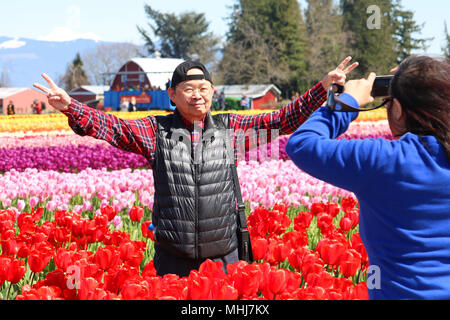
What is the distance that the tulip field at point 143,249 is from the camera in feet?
6.73

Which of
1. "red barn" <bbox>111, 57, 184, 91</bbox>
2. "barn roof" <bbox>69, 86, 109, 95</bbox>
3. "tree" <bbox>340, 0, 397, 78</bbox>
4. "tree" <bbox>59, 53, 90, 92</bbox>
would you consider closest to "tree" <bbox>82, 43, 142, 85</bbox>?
"tree" <bbox>59, 53, 90, 92</bbox>

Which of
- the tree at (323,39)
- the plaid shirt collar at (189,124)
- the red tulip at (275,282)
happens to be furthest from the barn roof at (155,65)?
the red tulip at (275,282)

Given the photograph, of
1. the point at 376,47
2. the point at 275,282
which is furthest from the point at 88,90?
the point at 275,282

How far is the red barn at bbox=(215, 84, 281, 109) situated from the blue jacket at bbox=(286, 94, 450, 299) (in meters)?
50.0

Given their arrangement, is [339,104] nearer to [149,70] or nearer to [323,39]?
[149,70]

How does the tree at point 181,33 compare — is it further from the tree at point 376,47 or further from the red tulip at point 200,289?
the red tulip at point 200,289

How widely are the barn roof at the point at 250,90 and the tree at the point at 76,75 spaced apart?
107 ft

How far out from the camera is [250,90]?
5478 cm

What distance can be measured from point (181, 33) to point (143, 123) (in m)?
66.6

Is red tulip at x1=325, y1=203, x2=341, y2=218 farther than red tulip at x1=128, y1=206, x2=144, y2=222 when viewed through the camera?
No

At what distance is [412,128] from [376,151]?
177mm

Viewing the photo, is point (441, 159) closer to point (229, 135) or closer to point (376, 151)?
point (376, 151)

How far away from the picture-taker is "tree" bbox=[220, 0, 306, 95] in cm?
5469

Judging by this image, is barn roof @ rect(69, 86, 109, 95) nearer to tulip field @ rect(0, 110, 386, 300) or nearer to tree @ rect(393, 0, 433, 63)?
tree @ rect(393, 0, 433, 63)
